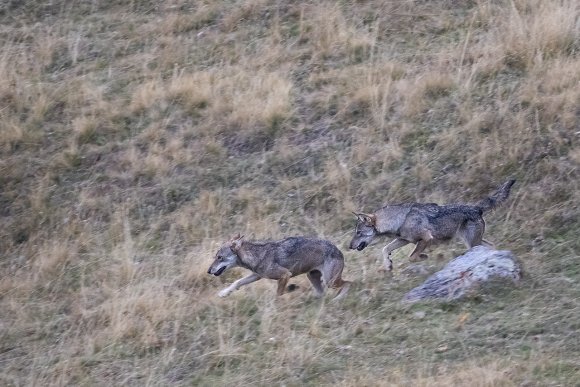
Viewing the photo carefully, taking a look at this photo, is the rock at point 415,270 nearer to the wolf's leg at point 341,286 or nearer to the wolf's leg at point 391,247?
the wolf's leg at point 391,247

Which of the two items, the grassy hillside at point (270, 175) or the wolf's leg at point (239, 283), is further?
the wolf's leg at point (239, 283)

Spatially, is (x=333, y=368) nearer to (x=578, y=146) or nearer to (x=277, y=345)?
(x=277, y=345)

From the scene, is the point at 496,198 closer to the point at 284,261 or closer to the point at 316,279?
the point at 316,279

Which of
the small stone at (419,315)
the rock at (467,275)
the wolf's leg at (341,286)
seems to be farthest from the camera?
the wolf's leg at (341,286)

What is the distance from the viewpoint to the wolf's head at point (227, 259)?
10.0 metres

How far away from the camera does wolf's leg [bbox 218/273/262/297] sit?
9664mm

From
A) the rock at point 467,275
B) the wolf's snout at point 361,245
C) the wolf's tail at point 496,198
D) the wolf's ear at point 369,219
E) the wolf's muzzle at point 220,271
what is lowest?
the wolf's snout at point 361,245

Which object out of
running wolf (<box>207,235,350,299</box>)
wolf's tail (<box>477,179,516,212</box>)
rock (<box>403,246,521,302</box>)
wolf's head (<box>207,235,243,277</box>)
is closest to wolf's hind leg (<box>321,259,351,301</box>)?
running wolf (<box>207,235,350,299</box>)

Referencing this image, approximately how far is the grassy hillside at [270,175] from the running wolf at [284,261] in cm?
18

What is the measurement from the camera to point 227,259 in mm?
10031

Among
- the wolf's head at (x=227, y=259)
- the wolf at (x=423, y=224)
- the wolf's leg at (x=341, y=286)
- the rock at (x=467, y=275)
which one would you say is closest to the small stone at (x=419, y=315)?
the rock at (x=467, y=275)

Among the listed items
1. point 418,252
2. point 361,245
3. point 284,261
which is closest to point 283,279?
point 284,261

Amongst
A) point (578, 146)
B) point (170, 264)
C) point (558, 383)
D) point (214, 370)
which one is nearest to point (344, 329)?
point (214, 370)

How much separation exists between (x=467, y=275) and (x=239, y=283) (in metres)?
2.22
